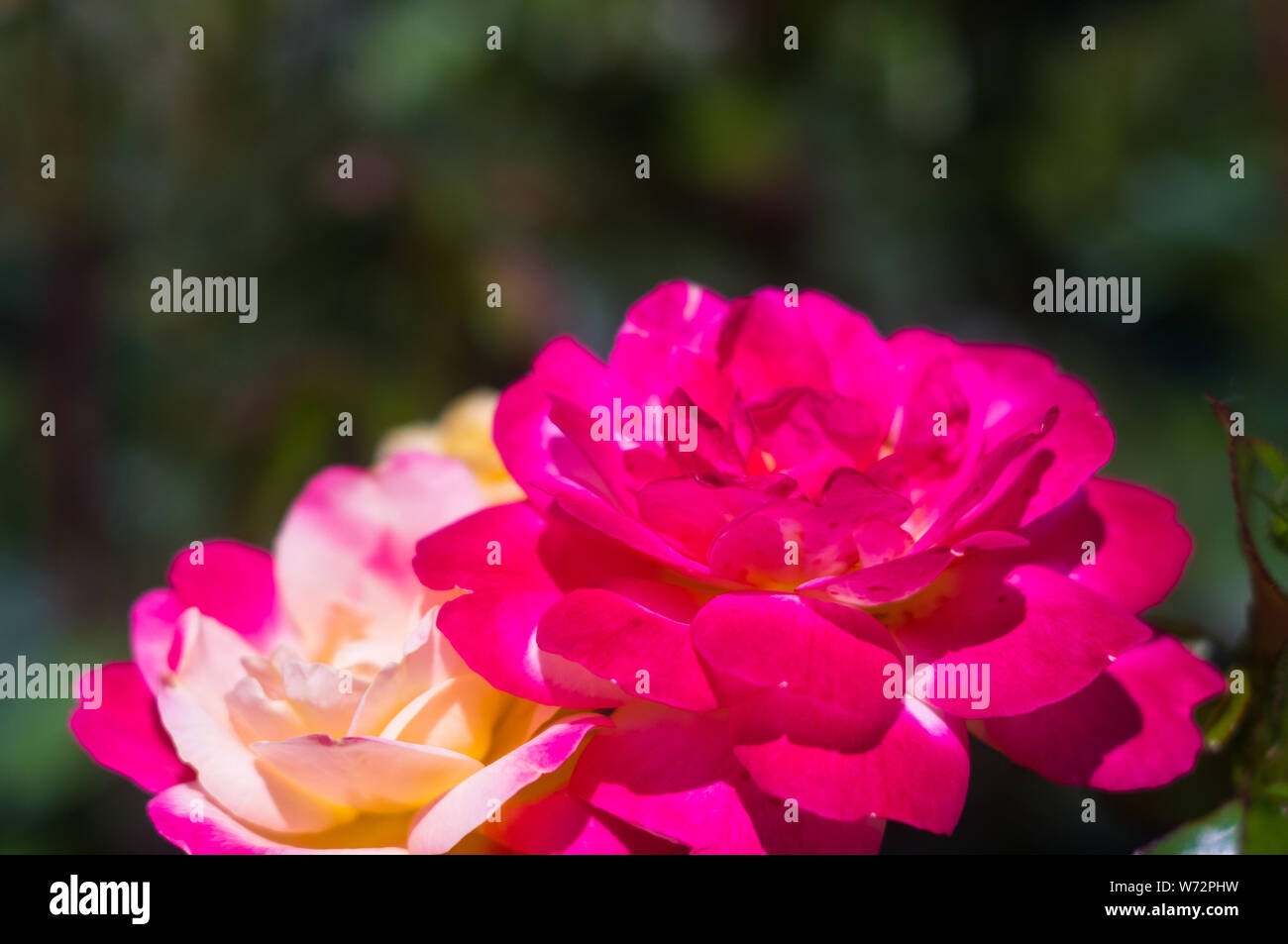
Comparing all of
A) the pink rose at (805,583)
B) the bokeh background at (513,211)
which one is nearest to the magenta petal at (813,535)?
the pink rose at (805,583)

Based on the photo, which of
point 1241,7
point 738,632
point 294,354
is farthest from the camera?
point 1241,7

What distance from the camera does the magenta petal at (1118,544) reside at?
11.4 inches

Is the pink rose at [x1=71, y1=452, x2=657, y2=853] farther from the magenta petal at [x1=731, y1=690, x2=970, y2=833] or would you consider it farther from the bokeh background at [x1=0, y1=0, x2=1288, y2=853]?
the bokeh background at [x1=0, y1=0, x2=1288, y2=853]

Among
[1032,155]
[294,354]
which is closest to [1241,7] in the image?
[1032,155]

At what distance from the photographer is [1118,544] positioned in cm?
30

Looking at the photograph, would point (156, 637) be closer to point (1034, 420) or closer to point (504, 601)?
point (504, 601)

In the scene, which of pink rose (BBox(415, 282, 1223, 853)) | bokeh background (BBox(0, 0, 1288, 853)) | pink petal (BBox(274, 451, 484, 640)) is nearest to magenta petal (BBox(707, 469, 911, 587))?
pink rose (BBox(415, 282, 1223, 853))

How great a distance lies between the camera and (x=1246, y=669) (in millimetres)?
328

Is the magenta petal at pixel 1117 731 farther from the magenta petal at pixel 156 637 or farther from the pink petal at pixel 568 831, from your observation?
the magenta petal at pixel 156 637

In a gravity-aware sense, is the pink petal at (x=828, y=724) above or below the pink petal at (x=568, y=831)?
above

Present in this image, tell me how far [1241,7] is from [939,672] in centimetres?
108

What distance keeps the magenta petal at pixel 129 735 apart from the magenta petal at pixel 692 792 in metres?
0.12
